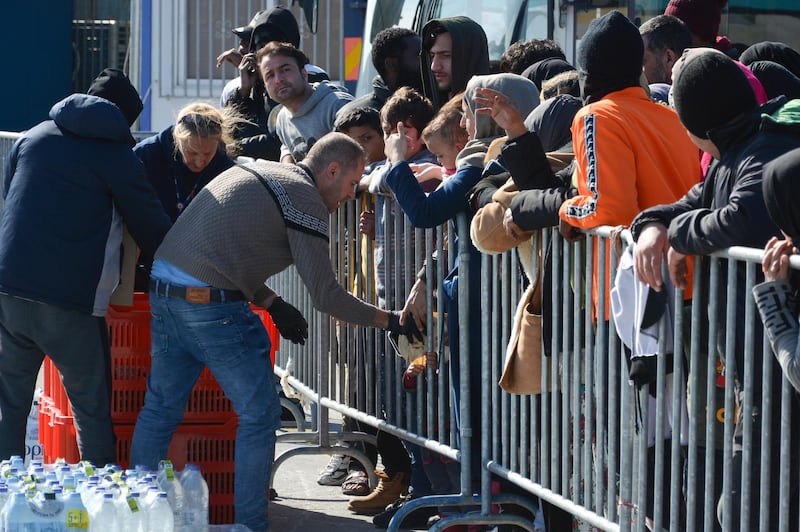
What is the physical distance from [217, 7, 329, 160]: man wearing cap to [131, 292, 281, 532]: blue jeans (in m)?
2.39

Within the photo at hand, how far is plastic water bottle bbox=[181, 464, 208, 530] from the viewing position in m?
5.38

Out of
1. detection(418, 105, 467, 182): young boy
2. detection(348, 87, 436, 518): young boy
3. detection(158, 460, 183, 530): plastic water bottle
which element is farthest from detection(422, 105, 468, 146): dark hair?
detection(158, 460, 183, 530): plastic water bottle

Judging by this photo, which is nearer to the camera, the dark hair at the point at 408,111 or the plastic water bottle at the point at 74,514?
the plastic water bottle at the point at 74,514

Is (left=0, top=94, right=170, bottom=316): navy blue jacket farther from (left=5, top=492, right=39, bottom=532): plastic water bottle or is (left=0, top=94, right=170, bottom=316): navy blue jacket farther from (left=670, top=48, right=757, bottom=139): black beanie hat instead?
(left=670, top=48, right=757, bottom=139): black beanie hat

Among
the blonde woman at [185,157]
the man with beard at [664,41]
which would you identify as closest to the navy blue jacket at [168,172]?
the blonde woman at [185,157]

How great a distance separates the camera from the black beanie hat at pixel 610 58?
454 centimetres

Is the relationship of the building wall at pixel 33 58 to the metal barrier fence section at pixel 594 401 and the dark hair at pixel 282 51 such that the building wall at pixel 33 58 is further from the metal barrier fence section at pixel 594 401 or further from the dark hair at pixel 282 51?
the metal barrier fence section at pixel 594 401

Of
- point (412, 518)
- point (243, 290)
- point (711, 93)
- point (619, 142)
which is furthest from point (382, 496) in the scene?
point (711, 93)

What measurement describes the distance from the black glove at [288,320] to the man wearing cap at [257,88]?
2.16m

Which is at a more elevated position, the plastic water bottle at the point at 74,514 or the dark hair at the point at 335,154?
the dark hair at the point at 335,154

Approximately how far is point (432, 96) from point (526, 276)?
6.94 feet

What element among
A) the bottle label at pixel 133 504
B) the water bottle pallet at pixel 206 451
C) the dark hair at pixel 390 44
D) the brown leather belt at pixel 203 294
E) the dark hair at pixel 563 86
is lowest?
the water bottle pallet at pixel 206 451

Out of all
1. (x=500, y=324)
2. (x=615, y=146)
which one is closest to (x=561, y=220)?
(x=615, y=146)

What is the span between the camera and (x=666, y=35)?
584 cm
